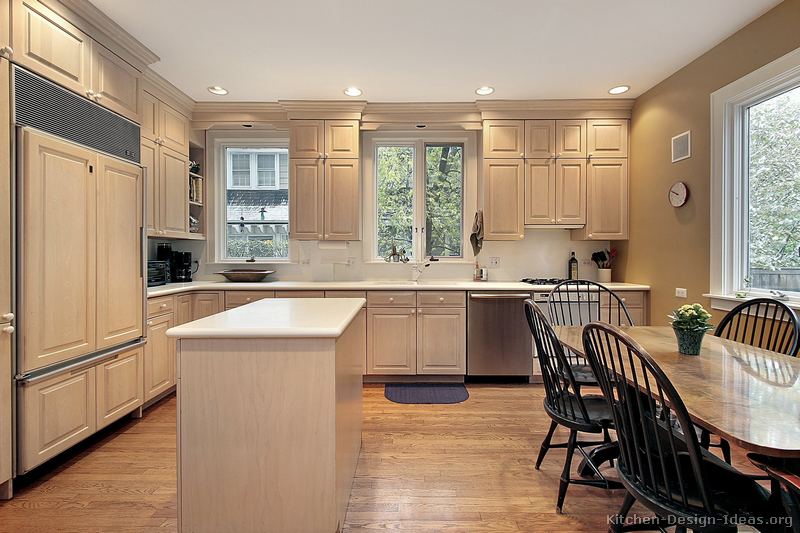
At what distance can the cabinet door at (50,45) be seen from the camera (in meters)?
1.99

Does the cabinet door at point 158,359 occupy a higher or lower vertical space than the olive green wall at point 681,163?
lower

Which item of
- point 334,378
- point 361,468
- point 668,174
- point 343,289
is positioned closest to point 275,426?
point 334,378

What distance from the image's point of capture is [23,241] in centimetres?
195

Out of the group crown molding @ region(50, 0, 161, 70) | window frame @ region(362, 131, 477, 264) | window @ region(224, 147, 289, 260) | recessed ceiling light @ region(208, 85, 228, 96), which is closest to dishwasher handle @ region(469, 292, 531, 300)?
window frame @ region(362, 131, 477, 264)

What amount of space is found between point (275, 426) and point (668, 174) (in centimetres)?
363

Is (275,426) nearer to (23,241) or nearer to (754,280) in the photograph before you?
(23,241)

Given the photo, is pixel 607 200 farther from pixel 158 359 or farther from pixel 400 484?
pixel 158 359

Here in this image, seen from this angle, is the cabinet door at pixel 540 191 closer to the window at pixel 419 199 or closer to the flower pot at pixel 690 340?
the window at pixel 419 199

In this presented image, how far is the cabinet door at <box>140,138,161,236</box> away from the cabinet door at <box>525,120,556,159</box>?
135 inches

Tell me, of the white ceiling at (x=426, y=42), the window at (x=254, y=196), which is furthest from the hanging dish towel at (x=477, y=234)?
the window at (x=254, y=196)

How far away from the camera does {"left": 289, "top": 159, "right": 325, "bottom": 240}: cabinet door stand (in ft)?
13.0

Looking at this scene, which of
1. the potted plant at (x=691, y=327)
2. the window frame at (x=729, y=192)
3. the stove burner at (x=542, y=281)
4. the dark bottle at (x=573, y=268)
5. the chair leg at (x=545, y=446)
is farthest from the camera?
the dark bottle at (x=573, y=268)

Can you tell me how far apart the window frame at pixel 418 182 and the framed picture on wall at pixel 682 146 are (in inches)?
70.1

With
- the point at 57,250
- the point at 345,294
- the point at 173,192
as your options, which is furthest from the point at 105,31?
the point at 345,294
